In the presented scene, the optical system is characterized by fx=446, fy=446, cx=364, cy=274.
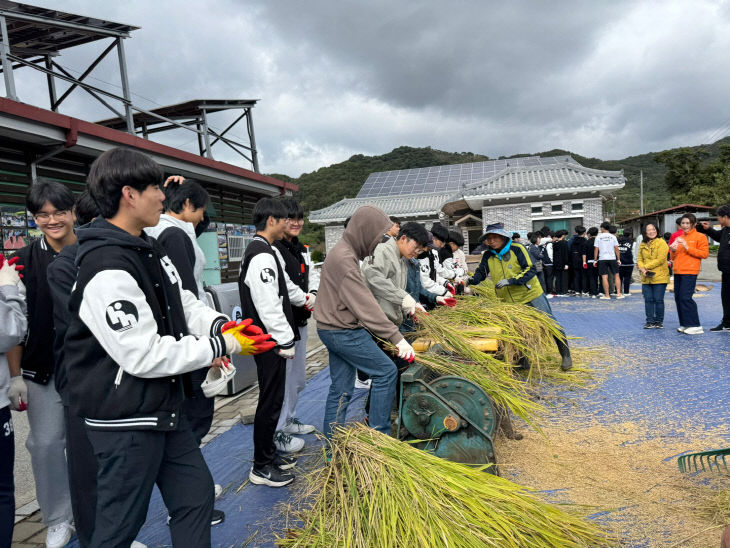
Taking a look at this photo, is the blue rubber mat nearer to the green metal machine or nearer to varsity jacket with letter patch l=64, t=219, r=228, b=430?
the green metal machine

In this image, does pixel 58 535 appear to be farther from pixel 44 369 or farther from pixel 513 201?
pixel 513 201

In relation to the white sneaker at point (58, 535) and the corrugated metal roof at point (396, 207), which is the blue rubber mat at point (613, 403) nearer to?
the white sneaker at point (58, 535)

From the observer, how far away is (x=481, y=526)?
1.75 meters

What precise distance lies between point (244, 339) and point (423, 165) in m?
48.9

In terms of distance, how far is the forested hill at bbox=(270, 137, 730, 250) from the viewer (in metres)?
37.3

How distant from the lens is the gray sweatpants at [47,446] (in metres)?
2.34

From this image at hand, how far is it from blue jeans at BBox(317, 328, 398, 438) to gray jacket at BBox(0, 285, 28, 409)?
62.1 inches

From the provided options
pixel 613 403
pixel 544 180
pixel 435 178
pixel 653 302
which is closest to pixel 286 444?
pixel 613 403

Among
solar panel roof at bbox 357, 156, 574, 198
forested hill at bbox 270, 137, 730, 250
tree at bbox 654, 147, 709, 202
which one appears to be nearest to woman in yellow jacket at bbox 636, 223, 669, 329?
solar panel roof at bbox 357, 156, 574, 198

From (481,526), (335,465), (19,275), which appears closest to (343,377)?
(335,465)

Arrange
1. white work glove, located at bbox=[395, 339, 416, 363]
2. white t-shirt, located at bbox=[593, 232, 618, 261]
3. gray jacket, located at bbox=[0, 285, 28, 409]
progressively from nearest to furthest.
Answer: gray jacket, located at bbox=[0, 285, 28, 409]
white work glove, located at bbox=[395, 339, 416, 363]
white t-shirt, located at bbox=[593, 232, 618, 261]

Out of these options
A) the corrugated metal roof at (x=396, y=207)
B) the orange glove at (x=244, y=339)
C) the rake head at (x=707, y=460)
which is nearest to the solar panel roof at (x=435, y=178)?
the corrugated metal roof at (x=396, y=207)

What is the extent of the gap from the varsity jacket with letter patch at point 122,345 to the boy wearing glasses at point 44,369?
1013 mm

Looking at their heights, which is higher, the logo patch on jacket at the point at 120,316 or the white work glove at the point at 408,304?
the logo patch on jacket at the point at 120,316
